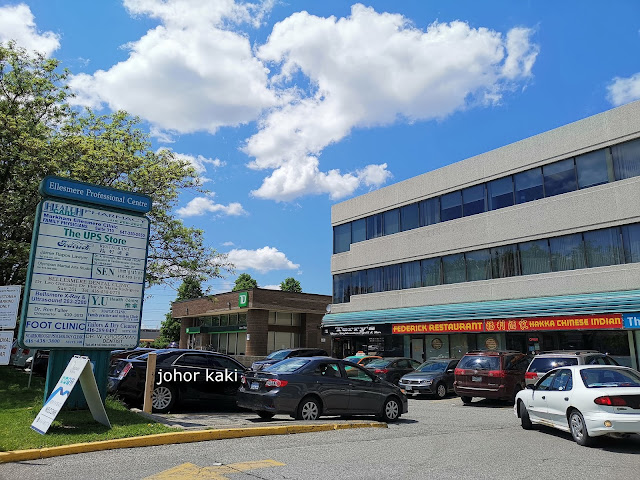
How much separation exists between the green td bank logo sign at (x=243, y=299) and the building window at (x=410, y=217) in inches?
689

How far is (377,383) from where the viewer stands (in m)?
12.4

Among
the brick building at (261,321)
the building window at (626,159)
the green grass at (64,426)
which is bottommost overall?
the green grass at (64,426)

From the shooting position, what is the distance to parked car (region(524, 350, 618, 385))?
14289mm

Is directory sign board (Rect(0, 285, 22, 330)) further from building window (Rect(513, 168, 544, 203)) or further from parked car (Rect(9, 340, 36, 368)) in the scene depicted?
building window (Rect(513, 168, 544, 203))

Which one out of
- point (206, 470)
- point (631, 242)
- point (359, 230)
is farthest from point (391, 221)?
point (206, 470)

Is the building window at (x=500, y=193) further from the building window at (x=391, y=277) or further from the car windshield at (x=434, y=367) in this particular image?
the car windshield at (x=434, y=367)

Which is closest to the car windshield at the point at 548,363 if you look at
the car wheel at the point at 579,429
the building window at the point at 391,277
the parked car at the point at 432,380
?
the parked car at the point at 432,380

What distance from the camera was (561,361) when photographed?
1457 centimetres

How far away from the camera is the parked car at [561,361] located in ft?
46.9

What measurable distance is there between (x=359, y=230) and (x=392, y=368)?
13596 millimetres

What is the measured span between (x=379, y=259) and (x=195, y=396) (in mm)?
20690

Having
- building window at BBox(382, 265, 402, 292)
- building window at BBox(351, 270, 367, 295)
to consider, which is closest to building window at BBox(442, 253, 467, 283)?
building window at BBox(382, 265, 402, 292)

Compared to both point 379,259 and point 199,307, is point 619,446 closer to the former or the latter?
point 379,259

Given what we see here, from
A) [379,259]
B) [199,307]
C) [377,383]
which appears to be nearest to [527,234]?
[379,259]
